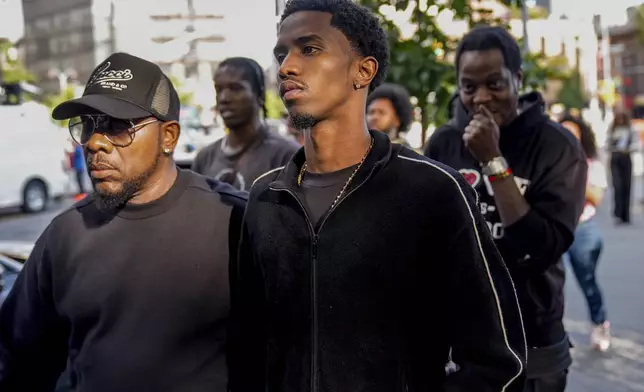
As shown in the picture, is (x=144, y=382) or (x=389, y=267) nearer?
(x=389, y=267)

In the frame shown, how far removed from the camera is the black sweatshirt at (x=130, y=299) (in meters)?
2.31

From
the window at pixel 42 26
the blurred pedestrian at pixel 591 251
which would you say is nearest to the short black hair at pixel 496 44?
the blurred pedestrian at pixel 591 251

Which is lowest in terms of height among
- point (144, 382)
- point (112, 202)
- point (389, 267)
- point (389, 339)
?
point (144, 382)

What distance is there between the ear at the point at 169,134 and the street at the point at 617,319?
165 inches

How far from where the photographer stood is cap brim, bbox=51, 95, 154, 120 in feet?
7.84

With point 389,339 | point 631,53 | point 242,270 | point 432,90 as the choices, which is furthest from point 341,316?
point 631,53

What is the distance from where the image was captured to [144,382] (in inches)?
90.7

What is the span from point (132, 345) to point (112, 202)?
0.41 metres

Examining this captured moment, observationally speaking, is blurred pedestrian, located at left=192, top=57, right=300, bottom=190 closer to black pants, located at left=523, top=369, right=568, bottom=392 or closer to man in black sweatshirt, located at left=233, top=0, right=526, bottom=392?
black pants, located at left=523, top=369, right=568, bottom=392

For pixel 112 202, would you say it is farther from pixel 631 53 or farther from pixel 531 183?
pixel 631 53

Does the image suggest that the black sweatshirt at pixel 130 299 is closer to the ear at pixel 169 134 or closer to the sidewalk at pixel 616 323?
the ear at pixel 169 134

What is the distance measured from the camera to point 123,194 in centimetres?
242

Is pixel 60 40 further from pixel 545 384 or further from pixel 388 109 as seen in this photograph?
pixel 545 384

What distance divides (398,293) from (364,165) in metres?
0.33
